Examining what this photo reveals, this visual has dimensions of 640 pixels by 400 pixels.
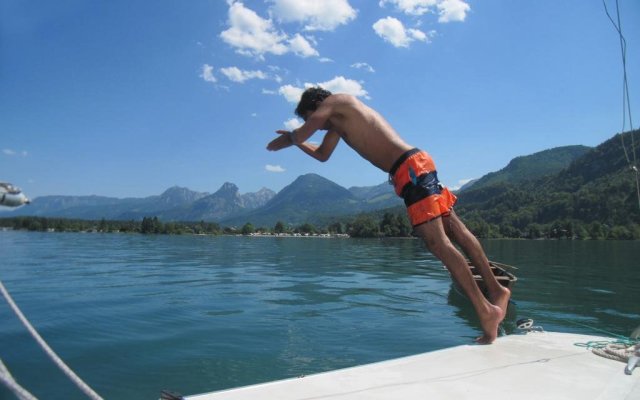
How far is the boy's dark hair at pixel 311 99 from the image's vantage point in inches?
177

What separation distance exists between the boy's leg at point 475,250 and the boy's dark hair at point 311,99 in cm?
180

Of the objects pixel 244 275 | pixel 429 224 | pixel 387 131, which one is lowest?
pixel 244 275

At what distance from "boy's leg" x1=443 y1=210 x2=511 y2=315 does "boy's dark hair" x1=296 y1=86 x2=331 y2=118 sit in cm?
180

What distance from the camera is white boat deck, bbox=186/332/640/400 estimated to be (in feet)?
9.11

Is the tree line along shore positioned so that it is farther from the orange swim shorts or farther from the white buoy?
the white buoy

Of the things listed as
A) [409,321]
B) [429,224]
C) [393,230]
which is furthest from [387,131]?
[393,230]

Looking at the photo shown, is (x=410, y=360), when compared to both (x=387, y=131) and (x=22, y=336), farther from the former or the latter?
(x=22, y=336)

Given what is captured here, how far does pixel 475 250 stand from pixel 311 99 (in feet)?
7.84

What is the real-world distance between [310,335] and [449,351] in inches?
160

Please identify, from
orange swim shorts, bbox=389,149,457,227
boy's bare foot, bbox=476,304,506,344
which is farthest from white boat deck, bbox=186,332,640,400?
orange swim shorts, bbox=389,149,457,227

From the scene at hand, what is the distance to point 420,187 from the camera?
4172 mm

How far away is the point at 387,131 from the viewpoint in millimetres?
4398

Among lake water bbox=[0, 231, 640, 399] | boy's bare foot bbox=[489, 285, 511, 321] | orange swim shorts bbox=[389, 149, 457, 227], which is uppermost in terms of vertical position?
orange swim shorts bbox=[389, 149, 457, 227]

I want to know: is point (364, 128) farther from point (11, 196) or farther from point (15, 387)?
point (15, 387)
